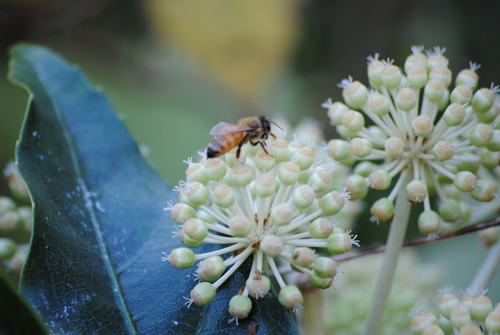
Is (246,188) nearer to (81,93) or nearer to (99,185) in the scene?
(99,185)

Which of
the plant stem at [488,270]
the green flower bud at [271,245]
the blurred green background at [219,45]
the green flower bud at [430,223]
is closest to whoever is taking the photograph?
the green flower bud at [271,245]

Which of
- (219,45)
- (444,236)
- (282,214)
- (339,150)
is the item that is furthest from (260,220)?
(219,45)

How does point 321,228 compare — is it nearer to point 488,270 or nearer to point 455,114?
point 455,114

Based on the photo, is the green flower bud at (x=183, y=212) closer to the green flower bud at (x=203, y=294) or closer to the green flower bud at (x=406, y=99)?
the green flower bud at (x=203, y=294)

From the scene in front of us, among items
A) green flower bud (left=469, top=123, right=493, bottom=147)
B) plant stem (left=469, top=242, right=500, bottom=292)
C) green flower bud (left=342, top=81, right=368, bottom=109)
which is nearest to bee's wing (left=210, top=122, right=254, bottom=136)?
green flower bud (left=342, top=81, right=368, bottom=109)

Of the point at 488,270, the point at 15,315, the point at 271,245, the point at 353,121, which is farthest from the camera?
the point at 488,270

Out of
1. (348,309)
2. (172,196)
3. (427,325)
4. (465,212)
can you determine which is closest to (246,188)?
(172,196)

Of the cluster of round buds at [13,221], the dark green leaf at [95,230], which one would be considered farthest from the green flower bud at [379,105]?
the cluster of round buds at [13,221]
